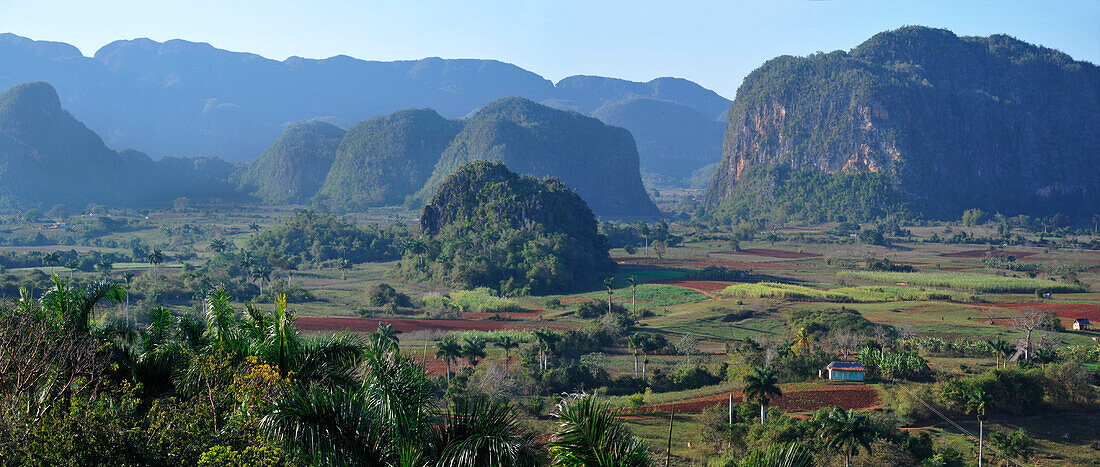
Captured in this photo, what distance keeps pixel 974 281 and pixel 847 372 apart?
4825 cm

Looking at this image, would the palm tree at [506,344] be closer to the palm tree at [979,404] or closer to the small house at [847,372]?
the small house at [847,372]

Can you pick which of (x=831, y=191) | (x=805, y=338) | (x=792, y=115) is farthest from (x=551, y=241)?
(x=792, y=115)

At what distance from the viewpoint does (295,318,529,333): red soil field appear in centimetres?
5819

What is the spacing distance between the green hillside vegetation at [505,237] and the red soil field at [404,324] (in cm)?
1777

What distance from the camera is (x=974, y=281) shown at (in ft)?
261

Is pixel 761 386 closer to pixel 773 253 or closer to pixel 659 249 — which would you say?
pixel 659 249

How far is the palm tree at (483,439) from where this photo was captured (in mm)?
9180

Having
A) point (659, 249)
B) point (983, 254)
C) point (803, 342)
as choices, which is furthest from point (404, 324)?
point (983, 254)

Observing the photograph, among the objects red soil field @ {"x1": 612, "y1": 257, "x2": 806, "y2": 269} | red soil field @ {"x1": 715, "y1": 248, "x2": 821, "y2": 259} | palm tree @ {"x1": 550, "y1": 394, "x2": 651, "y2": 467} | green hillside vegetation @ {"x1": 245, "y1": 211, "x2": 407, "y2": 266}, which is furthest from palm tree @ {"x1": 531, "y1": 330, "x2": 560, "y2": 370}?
red soil field @ {"x1": 715, "y1": 248, "x2": 821, "y2": 259}

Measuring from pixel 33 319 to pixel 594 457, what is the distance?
1115 cm

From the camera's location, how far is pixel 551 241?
88.0m

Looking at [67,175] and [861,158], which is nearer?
[67,175]

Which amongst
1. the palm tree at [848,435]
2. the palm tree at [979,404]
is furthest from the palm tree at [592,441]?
the palm tree at [979,404]

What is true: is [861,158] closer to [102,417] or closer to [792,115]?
[792,115]
